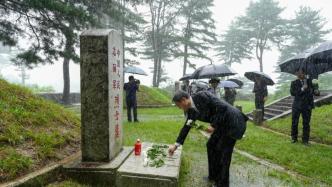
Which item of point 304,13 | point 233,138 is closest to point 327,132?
point 233,138

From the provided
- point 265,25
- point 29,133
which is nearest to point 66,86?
point 29,133

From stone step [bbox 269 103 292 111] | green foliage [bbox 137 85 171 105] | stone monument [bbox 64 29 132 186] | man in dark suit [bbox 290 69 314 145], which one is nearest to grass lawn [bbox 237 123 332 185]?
man in dark suit [bbox 290 69 314 145]

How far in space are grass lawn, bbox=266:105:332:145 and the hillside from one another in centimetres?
798

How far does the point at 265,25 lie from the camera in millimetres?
42969

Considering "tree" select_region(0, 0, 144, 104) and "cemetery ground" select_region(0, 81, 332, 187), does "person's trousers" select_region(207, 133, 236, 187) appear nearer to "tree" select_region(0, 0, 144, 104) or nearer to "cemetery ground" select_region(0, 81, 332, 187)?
"cemetery ground" select_region(0, 81, 332, 187)

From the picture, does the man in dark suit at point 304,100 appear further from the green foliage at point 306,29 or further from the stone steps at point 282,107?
the green foliage at point 306,29

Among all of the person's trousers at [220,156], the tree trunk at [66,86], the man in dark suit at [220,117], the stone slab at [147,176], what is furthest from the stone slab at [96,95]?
the tree trunk at [66,86]

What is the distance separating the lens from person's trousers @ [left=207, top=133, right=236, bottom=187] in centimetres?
473

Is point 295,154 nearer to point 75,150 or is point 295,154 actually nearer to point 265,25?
point 75,150

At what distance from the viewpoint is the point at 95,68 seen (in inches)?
219

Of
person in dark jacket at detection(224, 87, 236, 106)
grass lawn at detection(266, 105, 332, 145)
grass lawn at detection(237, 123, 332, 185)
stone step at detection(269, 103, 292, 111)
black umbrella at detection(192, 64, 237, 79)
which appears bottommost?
grass lawn at detection(237, 123, 332, 185)

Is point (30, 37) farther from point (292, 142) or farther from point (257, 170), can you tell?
point (292, 142)

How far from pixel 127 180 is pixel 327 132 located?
8.92 meters

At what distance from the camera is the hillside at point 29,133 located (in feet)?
16.9
